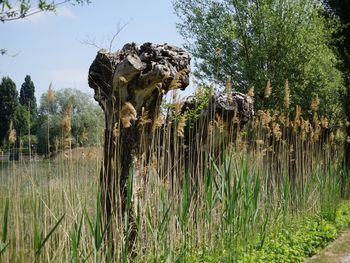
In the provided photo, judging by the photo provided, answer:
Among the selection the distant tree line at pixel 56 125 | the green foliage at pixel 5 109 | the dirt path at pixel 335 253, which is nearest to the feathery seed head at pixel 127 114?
the distant tree line at pixel 56 125

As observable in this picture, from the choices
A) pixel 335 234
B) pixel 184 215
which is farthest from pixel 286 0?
pixel 184 215

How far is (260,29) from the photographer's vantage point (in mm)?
10227

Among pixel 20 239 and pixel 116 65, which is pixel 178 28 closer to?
pixel 116 65

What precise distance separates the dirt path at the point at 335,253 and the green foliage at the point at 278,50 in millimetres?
4473

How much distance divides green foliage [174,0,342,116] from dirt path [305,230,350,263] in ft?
14.7

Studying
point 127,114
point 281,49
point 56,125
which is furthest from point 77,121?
point 281,49

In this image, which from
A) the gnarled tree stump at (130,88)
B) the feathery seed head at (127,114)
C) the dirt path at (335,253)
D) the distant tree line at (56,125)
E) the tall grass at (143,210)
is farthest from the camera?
the dirt path at (335,253)

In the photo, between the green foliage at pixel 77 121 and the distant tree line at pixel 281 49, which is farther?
the distant tree line at pixel 281 49

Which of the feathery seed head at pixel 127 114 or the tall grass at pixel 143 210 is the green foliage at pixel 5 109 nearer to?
the tall grass at pixel 143 210

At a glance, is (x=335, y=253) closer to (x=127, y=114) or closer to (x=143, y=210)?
(x=143, y=210)

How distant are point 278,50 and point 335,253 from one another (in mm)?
5642

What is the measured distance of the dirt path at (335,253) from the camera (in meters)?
5.07

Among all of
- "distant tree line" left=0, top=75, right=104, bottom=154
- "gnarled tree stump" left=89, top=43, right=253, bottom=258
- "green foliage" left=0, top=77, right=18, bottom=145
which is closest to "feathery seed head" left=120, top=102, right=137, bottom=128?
"distant tree line" left=0, top=75, right=104, bottom=154

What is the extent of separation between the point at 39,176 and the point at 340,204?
5644 millimetres
